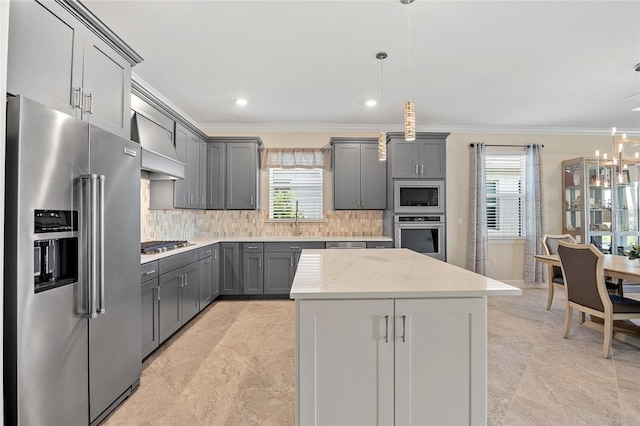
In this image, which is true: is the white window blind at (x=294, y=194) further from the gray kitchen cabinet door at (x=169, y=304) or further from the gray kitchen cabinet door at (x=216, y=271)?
the gray kitchen cabinet door at (x=169, y=304)

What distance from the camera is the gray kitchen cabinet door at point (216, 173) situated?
15.9 ft

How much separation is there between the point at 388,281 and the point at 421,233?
3190 mm

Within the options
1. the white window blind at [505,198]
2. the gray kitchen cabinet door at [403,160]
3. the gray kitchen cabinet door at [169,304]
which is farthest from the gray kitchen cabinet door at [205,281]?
the white window blind at [505,198]

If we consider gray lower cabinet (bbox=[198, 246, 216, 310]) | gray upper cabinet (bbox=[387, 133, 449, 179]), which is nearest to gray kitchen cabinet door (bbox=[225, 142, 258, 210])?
gray lower cabinet (bbox=[198, 246, 216, 310])

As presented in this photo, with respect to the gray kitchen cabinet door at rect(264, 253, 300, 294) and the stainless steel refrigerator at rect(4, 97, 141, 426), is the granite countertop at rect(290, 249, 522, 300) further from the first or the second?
the gray kitchen cabinet door at rect(264, 253, 300, 294)

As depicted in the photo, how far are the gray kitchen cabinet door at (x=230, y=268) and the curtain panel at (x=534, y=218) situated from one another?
4.62 meters

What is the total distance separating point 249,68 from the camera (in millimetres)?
3229

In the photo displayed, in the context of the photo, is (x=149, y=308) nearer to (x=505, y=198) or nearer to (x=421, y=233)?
(x=421, y=233)

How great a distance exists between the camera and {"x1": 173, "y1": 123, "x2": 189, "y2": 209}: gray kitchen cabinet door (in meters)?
3.88

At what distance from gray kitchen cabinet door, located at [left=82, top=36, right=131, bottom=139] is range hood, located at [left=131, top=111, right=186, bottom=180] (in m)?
0.49

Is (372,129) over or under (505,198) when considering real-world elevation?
over

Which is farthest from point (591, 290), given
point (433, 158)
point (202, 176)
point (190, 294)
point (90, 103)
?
point (202, 176)

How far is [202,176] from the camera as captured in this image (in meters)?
4.69

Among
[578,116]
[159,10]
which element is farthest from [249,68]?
[578,116]
